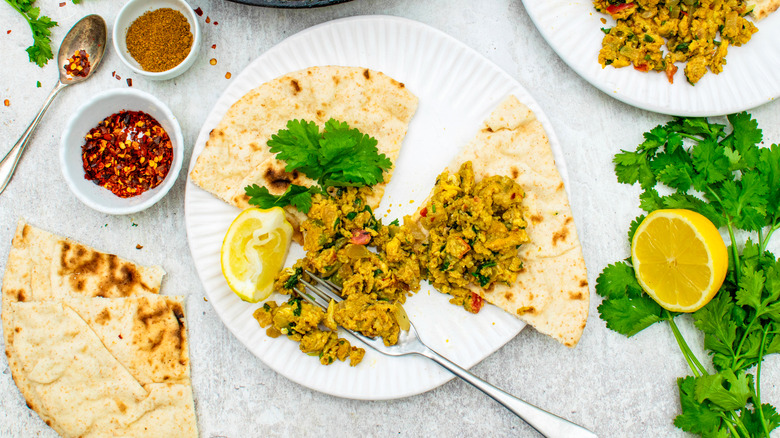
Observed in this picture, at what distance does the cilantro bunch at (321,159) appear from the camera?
277 centimetres

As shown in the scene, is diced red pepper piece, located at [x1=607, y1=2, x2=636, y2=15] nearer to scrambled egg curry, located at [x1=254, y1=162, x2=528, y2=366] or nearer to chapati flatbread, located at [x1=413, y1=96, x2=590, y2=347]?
chapati flatbread, located at [x1=413, y1=96, x2=590, y2=347]

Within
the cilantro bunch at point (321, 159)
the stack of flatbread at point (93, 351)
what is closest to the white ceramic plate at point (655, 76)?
the cilantro bunch at point (321, 159)

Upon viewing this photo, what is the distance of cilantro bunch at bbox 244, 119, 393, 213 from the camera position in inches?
109

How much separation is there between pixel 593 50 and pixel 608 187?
81 centimetres

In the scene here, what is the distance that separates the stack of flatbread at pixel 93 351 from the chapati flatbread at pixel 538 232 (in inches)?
66.1

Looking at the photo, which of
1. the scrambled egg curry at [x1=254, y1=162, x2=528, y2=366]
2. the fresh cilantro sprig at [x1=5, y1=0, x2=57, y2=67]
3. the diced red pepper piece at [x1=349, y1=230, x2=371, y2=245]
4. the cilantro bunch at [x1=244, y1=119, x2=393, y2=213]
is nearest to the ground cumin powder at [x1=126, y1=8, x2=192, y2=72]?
the fresh cilantro sprig at [x1=5, y1=0, x2=57, y2=67]

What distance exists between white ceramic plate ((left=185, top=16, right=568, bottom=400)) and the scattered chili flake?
37.1 inches

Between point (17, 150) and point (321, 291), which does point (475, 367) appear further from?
point (17, 150)

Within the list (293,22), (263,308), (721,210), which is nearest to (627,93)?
(721,210)

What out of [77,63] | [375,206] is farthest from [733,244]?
[77,63]

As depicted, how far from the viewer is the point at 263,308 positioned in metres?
2.87

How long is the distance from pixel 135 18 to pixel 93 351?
1956 mm

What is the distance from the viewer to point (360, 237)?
2807 mm

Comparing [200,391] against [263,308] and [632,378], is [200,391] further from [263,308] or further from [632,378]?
[632,378]
